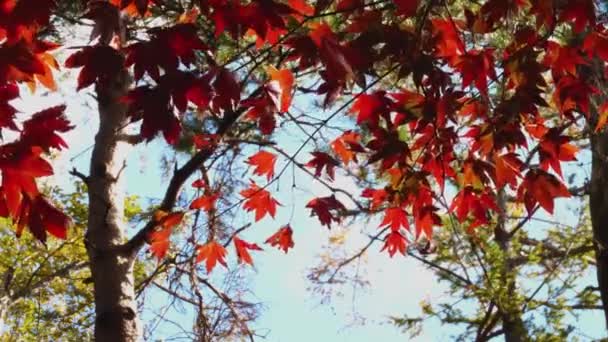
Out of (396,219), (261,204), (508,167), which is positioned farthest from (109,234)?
(508,167)

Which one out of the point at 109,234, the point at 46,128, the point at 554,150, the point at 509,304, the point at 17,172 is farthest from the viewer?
the point at 509,304

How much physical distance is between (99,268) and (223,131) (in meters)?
0.54

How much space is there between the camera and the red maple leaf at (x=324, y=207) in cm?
194

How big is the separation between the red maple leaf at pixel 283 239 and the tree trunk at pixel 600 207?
1782mm

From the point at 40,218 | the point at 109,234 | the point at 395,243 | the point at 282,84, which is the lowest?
the point at 40,218

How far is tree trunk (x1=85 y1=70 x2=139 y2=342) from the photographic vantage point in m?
1.89

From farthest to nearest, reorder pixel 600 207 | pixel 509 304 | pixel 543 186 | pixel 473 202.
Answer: pixel 509 304, pixel 600 207, pixel 473 202, pixel 543 186

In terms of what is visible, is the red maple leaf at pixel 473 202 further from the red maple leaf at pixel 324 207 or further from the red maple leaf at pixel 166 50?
the red maple leaf at pixel 166 50

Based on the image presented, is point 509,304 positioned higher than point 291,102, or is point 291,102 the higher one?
point 509,304

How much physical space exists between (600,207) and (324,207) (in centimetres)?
196

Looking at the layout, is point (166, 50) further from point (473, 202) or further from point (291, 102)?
point (473, 202)

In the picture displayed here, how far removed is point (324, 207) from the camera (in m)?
1.95

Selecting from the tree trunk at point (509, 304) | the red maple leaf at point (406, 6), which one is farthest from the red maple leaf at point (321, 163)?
the tree trunk at point (509, 304)

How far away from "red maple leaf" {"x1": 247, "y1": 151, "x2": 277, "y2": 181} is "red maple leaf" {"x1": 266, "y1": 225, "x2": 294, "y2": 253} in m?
0.18
